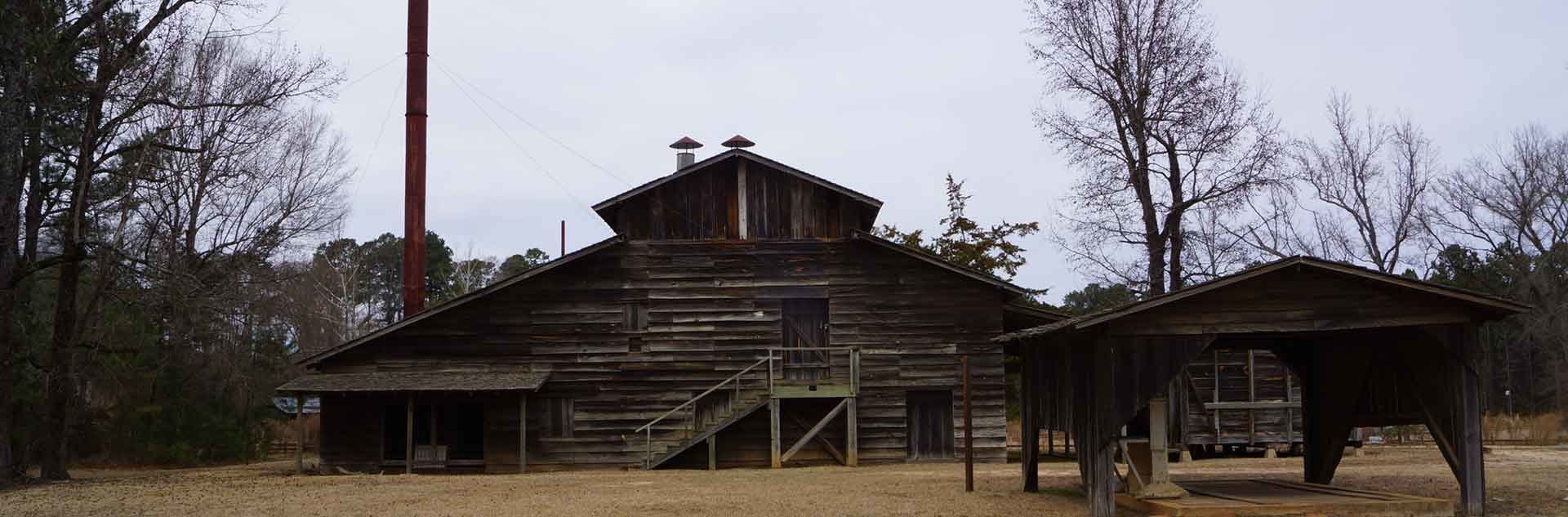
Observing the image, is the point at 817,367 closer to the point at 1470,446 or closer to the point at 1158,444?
the point at 1158,444

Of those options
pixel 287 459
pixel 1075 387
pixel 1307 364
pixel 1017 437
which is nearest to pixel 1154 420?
pixel 1075 387

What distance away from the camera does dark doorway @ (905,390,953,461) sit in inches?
1252

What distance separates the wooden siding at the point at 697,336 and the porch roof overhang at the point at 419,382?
1.67ft

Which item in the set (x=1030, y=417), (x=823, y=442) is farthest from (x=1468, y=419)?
(x=823, y=442)

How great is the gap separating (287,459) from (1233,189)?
32064 mm

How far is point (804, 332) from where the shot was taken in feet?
105

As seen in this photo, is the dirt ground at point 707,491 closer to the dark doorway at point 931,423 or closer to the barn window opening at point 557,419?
the dark doorway at point 931,423

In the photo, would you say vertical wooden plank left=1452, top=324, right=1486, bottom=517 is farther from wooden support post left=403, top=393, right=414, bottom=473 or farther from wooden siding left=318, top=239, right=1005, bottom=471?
wooden support post left=403, top=393, right=414, bottom=473

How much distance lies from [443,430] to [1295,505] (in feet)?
70.8

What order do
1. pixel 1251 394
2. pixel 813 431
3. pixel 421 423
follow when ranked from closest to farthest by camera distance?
pixel 813 431 < pixel 421 423 < pixel 1251 394

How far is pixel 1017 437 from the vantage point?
4681 centimetres

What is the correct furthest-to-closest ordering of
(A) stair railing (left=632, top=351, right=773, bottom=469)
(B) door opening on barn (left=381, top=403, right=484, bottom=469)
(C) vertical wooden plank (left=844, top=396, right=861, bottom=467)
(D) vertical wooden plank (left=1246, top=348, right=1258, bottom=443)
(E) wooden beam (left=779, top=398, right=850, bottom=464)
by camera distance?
(D) vertical wooden plank (left=1246, top=348, right=1258, bottom=443) < (B) door opening on barn (left=381, top=403, right=484, bottom=469) < (C) vertical wooden plank (left=844, top=396, right=861, bottom=467) < (E) wooden beam (left=779, top=398, right=850, bottom=464) < (A) stair railing (left=632, top=351, right=773, bottom=469)

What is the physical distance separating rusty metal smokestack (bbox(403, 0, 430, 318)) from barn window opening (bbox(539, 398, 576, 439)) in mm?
6389

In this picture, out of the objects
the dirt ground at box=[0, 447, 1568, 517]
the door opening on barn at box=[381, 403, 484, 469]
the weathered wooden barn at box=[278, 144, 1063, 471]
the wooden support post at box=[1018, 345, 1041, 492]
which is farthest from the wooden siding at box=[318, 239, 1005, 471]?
the wooden support post at box=[1018, 345, 1041, 492]
